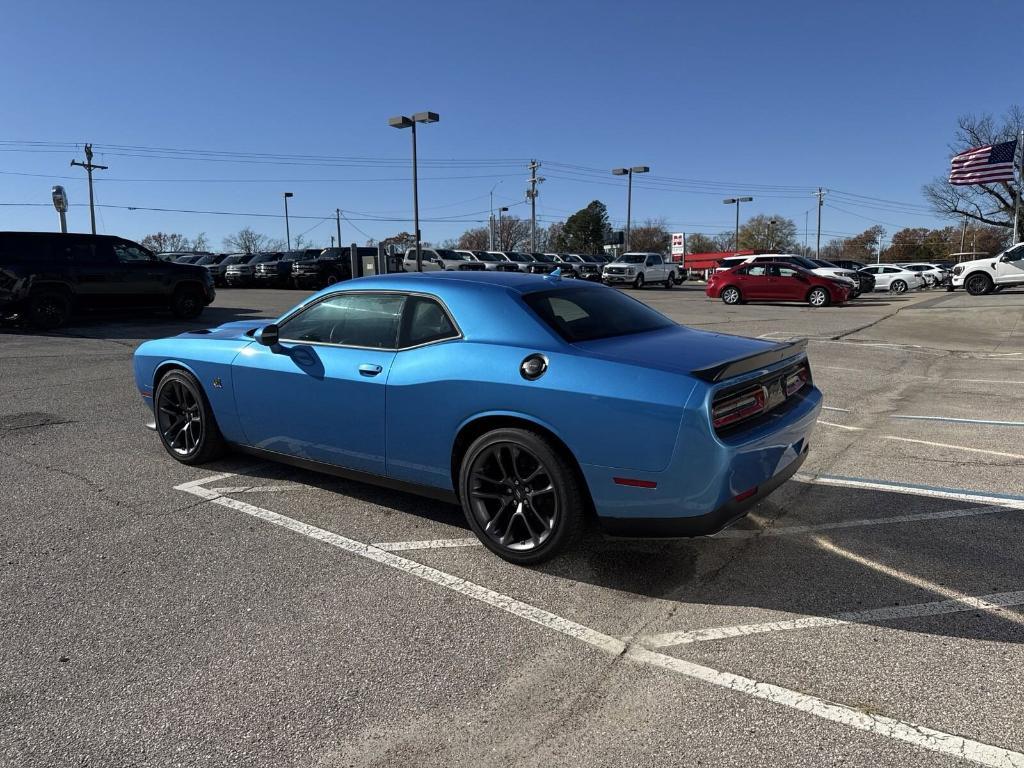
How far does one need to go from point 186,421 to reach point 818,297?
873 inches

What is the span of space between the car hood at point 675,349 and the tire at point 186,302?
1394 cm

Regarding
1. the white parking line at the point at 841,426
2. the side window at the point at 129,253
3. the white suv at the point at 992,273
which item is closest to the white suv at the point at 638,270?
the white suv at the point at 992,273

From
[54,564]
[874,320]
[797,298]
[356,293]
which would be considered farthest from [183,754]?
[797,298]

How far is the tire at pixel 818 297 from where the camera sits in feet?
76.6

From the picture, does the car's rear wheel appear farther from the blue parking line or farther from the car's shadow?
the car's shadow

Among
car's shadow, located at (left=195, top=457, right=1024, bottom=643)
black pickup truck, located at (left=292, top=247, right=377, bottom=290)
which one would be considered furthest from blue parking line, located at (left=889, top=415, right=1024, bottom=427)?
black pickup truck, located at (left=292, top=247, right=377, bottom=290)

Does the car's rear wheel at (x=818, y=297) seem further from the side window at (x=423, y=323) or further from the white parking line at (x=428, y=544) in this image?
the white parking line at (x=428, y=544)

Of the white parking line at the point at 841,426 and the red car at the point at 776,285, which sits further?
the red car at the point at 776,285

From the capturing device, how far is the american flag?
108ft

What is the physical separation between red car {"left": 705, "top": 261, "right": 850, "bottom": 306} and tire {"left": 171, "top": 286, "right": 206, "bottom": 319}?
1686cm

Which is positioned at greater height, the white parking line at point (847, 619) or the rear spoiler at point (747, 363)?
the rear spoiler at point (747, 363)

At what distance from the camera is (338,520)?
4242mm

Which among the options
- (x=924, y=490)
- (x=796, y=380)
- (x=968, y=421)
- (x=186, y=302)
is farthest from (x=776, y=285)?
(x=796, y=380)

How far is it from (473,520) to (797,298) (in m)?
22.4
